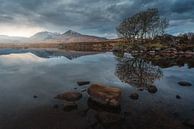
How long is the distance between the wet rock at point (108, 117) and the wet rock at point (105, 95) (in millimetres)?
2484

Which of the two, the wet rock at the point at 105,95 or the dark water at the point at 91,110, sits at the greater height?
the wet rock at the point at 105,95

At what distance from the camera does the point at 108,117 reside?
18594mm

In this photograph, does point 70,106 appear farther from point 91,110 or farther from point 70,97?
point 70,97

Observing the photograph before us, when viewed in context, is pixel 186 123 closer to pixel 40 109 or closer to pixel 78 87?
pixel 40 109

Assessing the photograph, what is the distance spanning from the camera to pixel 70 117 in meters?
19.4

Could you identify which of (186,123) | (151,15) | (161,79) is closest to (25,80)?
(161,79)

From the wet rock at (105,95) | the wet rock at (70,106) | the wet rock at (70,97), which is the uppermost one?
the wet rock at (105,95)

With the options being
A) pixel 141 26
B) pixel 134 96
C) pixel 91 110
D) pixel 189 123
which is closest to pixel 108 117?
pixel 91 110

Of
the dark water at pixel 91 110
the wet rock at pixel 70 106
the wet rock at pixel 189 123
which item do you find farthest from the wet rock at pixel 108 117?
the wet rock at pixel 189 123

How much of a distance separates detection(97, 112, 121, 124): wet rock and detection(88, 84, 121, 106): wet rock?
2.48 metres

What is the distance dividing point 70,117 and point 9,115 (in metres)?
5.60

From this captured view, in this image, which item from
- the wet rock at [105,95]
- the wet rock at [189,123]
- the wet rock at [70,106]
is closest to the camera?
the wet rock at [189,123]

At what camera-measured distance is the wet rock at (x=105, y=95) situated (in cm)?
2175

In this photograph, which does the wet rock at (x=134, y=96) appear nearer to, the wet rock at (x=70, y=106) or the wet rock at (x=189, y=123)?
the wet rock at (x=70, y=106)
